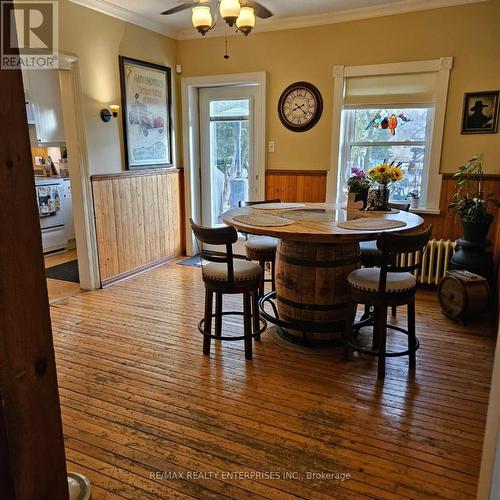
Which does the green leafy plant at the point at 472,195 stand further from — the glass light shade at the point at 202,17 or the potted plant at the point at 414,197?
the glass light shade at the point at 202,17

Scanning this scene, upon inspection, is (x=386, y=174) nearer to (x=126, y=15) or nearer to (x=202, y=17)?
(x=202, y=17)

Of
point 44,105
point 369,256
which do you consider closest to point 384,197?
point 369,256

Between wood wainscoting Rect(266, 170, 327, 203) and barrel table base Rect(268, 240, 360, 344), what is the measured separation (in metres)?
1.80

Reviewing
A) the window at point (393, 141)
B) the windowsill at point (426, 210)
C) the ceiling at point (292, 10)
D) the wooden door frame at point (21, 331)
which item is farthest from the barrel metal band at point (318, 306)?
the ceiling at point (292, 10)

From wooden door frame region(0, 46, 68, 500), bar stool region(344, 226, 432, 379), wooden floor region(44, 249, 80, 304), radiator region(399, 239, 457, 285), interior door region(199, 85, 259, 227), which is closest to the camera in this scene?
wooden door frame region(0, 46, 68, 500)

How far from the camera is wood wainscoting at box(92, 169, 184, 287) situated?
4.09 m

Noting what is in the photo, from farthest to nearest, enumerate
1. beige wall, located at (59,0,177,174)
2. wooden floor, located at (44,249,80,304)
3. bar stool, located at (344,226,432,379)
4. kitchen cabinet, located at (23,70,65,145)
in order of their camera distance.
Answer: kitchen cabinet, located at (23,70,65,145), wooden floor, located at (44,249,80,304), beige wall, located at (59,0,177,174), bar stool, located at (344,226,432,379)

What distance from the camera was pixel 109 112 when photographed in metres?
3.96

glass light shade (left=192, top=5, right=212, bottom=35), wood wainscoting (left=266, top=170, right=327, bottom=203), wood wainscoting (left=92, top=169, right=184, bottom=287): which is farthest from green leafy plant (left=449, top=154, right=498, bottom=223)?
wood wainscoting (left=92, top=169, right=184, bottom=287)

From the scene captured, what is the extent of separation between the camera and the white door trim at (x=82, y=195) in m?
3.61

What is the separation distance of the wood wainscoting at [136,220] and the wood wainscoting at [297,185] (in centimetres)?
124

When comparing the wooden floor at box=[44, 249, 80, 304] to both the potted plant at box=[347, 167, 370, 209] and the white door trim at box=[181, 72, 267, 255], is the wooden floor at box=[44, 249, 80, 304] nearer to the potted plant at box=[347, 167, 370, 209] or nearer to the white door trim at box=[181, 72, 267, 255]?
the white door trim at box=[181, 72, 267, 255]

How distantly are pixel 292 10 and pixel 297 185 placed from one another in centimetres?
171

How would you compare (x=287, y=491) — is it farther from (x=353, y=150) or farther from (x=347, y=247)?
(x=353, y=150)
